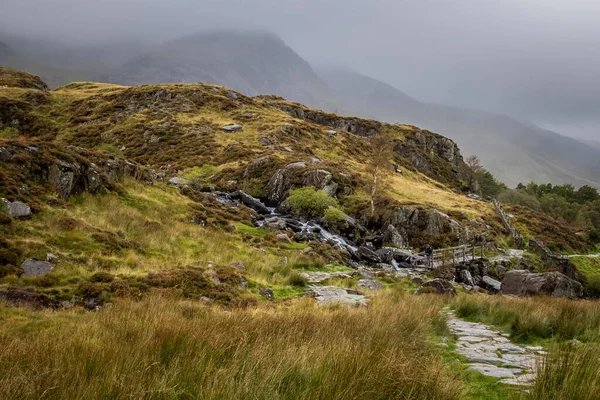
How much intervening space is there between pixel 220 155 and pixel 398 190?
22482 mm

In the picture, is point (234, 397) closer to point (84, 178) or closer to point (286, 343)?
point (286, 343)

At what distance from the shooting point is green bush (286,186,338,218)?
31609mm

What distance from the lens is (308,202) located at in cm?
3161

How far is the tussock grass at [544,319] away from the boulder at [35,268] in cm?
1081

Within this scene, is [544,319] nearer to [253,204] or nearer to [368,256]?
[368,256]

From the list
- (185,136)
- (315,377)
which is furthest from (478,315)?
(185,136)

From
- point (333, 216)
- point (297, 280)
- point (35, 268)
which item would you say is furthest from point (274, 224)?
point (35, 268)

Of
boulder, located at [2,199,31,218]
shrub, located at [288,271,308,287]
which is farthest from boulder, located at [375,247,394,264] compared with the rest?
boulder, located at [2,199,31,218]

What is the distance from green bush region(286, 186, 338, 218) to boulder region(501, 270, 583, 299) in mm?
16626

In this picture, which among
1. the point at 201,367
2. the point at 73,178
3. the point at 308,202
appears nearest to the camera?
the point at 201,367

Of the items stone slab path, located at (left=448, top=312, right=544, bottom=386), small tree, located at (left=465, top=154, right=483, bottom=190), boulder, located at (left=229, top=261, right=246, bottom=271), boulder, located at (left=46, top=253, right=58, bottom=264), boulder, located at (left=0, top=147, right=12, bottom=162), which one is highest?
small tree, located at (left=465, top=154, right=483, bottom=190)

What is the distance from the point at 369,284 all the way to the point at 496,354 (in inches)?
399

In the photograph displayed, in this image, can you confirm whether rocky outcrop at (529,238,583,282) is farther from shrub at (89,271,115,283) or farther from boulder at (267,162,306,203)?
shrub at (89,271,115,283)

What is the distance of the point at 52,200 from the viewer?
13.1 metres
